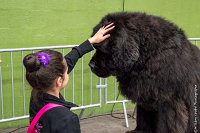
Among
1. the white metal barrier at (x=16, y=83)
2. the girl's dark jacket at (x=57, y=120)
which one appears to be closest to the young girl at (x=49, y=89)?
the girl's dark jacket at (x=57, y=120)

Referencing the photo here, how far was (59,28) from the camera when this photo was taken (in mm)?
3967

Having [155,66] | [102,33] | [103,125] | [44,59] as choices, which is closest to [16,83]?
[103,125]

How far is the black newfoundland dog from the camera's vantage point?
196cm

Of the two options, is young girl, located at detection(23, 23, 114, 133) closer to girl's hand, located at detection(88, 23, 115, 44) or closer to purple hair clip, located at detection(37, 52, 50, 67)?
purple hair clip, located at detection(37, 52, 50, 67)

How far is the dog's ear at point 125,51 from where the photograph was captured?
195 centimetres

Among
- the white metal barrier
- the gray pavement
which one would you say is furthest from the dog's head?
the gray pavement

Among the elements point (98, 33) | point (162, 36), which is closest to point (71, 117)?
point (98, 33)

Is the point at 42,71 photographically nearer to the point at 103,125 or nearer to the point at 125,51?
the point at 125,51

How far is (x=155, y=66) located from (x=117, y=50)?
0.87 ft

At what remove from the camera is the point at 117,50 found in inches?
78.2

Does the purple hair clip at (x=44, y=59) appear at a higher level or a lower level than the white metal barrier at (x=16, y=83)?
higher

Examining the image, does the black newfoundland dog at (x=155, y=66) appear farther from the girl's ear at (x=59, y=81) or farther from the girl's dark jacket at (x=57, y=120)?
the girl's dark jacket at (x=57, y=120)

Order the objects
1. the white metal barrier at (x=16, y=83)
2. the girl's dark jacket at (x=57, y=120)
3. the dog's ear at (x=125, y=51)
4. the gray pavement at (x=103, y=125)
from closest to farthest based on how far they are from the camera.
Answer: the girl's dark jacket at (x=57, y=120), the dog's ear at (x=125, y=51), the white metal barrier at (x=16, y=83), the gray pavement at (x=103, y=125)

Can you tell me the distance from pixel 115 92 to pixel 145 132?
88.7 inches
